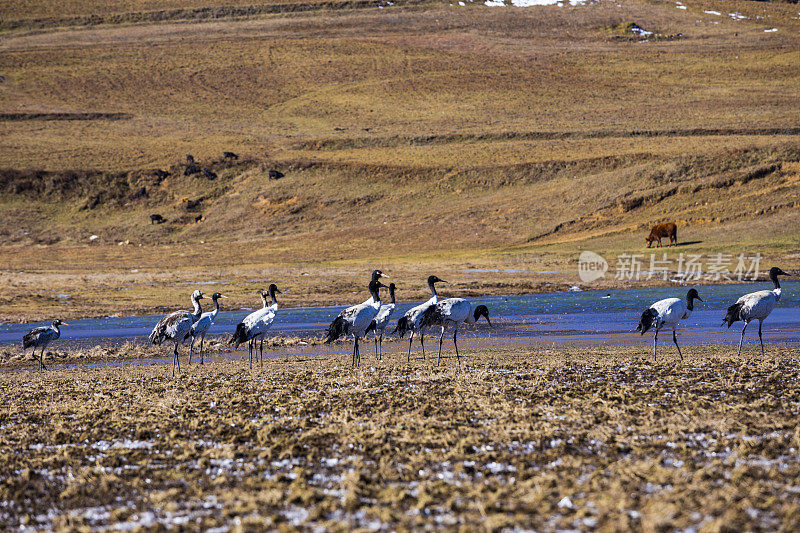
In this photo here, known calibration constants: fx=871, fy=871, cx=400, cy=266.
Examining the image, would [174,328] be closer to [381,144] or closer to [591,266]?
[591,266]

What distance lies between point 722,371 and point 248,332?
1023 centimetres

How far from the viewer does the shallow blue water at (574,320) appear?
2359 centimetres

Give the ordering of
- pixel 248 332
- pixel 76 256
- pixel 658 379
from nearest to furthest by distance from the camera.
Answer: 1. pixel 658 379
2. pixel 248 332
3. pixel 76 256

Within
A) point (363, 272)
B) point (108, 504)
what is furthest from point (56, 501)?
point (363, 272)

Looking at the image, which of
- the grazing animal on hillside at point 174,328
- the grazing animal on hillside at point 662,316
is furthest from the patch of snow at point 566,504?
the grazing animal on hillside at point 174,328

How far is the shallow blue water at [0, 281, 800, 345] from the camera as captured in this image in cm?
2359

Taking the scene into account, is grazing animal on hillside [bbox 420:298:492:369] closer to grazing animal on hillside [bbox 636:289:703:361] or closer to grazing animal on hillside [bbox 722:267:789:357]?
grazing animal on hillside [bbox 636:289:703:361]

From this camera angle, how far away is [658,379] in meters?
14.5

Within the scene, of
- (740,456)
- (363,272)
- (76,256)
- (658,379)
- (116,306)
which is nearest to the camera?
(740,456)

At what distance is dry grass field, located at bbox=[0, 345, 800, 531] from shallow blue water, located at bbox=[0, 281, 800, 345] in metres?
7.51

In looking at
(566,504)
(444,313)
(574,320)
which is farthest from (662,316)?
(566,504)

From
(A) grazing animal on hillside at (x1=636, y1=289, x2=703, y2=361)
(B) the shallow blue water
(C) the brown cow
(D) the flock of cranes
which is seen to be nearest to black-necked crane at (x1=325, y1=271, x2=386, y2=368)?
(D) the flock of cranes

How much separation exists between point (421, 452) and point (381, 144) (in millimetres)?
71518

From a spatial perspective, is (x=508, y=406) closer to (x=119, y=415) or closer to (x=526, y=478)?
(x=526, y=478)
